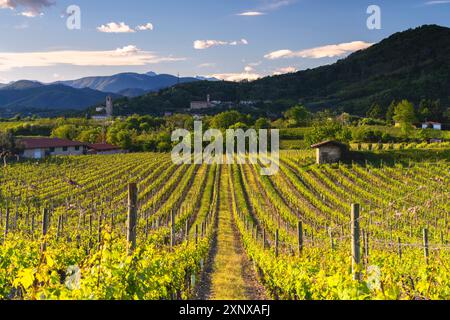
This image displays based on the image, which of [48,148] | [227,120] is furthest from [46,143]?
[227,120]

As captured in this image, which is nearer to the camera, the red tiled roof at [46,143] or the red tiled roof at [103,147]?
the red tiled roof at [46,143]

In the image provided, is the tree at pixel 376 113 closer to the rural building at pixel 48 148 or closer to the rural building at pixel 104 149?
the rural building at pixel 104 149

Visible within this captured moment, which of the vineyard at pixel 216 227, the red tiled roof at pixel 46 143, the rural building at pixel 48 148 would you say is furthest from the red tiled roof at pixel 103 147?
the vineyard at pixel 216 227

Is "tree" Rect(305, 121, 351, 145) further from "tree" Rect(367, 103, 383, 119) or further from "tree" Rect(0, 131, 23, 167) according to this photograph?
"tree" Rect(367, 103, 383, 119)

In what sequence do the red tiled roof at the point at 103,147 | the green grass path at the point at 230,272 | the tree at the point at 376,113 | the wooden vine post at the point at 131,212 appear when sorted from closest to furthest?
the wooden vine post at the point at 131,212
the green grass path at the point at 230,272
the red tiled roof at the point at 103,147
the tree at the point at 376,113

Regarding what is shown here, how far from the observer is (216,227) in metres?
27.6

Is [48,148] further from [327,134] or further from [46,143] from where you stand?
[327,134]

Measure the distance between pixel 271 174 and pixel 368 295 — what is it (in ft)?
139

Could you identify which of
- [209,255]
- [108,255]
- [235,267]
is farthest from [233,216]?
[108,255]
